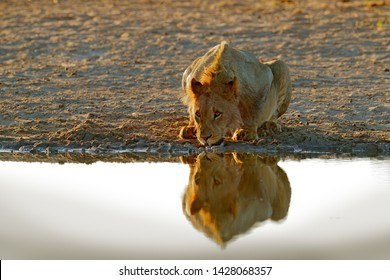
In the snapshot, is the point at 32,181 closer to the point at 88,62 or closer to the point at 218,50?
the point at 218,50

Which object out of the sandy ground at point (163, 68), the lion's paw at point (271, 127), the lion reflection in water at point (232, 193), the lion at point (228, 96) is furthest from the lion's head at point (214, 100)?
the lion's paw at point (271, 127)

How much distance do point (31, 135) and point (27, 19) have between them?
6.41m

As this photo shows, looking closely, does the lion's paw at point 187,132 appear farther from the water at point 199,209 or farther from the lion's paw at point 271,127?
the lion's paw at point 271,127

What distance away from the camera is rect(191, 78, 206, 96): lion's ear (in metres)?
9.90

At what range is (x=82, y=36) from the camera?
53.7 ft

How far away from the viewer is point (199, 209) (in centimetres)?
813

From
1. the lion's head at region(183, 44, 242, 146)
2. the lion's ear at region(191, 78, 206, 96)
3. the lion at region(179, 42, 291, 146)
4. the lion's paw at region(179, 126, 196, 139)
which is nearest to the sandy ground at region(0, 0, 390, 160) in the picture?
the lion's paw at region(179, 126, 196, 139)

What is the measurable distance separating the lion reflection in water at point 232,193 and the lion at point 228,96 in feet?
1.09

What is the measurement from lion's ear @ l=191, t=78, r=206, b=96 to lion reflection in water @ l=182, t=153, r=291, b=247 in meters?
0.71

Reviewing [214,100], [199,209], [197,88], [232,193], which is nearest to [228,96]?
[214,100]

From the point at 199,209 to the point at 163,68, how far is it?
668 centimetres

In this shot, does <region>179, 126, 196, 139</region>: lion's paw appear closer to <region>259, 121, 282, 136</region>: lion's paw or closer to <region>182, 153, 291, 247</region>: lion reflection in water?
<region>182, 153, 291, 247</region>: lion reflection in water
